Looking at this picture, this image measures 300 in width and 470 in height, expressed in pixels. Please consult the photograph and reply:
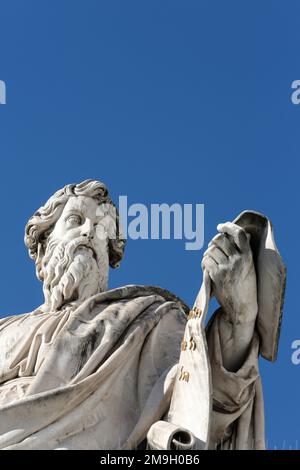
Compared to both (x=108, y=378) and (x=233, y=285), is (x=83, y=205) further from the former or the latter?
(x=233, y=285)

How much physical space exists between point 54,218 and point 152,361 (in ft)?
7.10

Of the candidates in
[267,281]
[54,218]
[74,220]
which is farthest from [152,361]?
[54,218]

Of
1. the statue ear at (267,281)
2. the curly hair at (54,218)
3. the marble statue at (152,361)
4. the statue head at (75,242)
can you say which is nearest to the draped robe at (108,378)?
the marble statue at (152,361)

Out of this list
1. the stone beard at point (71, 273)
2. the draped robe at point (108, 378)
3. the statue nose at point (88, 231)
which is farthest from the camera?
Result: the statue nose at point (88, 231)

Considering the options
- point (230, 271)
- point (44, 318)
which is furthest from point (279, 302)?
point (44, 318)

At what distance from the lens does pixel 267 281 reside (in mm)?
9727

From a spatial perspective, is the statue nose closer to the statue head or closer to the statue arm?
the statue head

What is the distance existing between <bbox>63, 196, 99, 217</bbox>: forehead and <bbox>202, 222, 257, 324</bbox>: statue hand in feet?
8.43

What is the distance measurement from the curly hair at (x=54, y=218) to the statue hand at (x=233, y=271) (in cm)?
269

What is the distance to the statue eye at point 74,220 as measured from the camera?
12039 mm

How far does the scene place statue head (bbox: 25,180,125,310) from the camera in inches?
457

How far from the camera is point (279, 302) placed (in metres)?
9.66

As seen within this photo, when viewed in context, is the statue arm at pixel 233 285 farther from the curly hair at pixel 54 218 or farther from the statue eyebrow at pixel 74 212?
the curly hair at pixel 54 218
